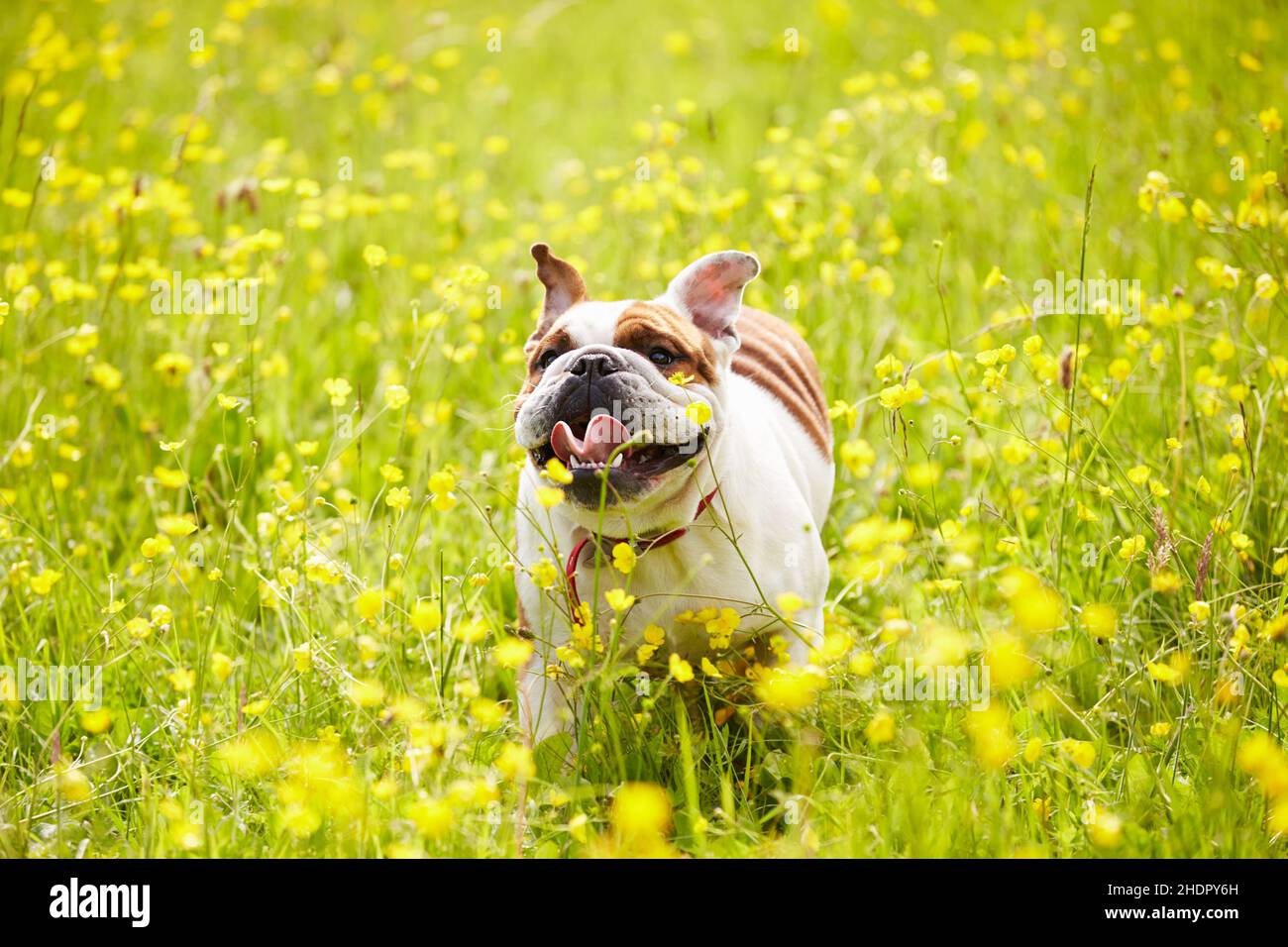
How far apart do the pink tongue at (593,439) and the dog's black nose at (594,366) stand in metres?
0.10

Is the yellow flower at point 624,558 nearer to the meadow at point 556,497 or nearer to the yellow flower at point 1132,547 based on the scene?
the meadow at point 556,497

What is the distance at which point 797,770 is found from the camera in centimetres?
270

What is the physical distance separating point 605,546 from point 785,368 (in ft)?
3.52

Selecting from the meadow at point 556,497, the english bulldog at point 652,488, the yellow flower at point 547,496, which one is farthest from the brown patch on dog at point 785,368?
the yellow flower at point 547,496

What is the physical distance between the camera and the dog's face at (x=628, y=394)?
2.69 m

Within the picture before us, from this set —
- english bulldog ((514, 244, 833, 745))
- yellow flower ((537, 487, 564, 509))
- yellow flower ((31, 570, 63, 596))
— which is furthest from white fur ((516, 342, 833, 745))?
yellow flower ((31, 570, 63, 596))

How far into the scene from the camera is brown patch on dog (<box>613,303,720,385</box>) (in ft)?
9.53

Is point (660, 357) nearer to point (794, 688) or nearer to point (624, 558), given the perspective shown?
point (624, 558)

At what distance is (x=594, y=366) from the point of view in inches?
108

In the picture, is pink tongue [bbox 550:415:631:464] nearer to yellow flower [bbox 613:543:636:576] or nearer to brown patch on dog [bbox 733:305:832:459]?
yellow flower [bbox 613:543:636:576]

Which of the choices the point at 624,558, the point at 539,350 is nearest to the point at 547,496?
the point at 624,558

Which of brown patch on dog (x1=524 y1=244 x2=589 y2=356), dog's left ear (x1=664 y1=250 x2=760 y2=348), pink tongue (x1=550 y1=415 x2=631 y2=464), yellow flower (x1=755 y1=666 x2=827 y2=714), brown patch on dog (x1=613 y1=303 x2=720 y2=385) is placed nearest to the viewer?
yellow flower (x1=755 y1=666 x2=827 y2=714)
